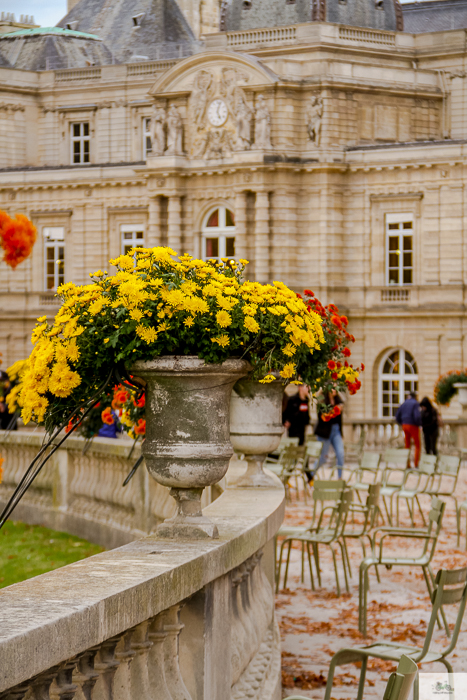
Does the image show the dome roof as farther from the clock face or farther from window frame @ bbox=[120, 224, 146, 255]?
window frame @ bbox=[120, 224, 146, 255]

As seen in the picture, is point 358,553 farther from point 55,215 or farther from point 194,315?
point 55,215

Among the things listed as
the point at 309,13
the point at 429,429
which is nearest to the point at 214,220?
the point at 309,13

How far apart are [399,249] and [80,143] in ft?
46.0

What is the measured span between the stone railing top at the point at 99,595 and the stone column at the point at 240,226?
31.6 metres

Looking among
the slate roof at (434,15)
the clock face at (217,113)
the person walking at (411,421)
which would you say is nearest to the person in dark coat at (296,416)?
the person walking at (411,421)

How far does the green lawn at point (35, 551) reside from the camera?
10.8m

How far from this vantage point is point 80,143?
143 ft

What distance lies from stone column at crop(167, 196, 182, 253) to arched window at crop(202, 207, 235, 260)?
2.70 ft

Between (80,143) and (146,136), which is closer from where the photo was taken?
(146,136)

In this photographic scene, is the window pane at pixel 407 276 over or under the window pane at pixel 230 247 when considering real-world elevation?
under

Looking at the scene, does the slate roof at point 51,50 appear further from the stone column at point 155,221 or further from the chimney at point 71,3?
the stone column at point 155,221

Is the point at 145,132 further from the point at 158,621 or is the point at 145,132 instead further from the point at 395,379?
the point at 158,621

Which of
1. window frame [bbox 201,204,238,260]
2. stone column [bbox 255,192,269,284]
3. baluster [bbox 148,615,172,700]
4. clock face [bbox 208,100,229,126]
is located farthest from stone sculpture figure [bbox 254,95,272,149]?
baluster [bbox 148,615,172,700]

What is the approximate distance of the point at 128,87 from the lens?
139ft
